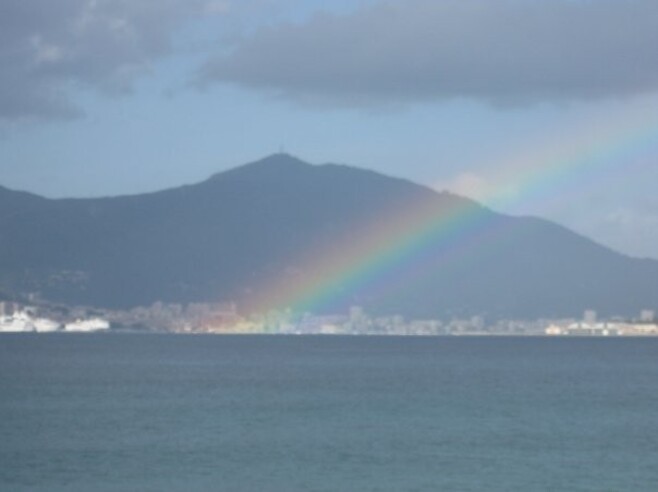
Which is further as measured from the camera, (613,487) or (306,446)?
(306,446)

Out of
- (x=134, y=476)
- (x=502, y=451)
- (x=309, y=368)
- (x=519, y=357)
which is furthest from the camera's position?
(x=519, y=357)

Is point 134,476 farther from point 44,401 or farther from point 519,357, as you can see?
point 519,357

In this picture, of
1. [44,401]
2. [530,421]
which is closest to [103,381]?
[44,401]

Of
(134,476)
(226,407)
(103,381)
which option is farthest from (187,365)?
(134,476)

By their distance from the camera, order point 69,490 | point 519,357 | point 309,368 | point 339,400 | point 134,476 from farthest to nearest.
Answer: point 519,357
point 309,368
point 339,400
point 134,476
point 69,490

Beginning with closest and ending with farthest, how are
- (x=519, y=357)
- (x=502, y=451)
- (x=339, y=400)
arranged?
(x=502, y=451), (x=339, y=400), (x=519, y=357)

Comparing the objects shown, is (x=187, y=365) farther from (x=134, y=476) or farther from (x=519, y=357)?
(x=134, y=476)
